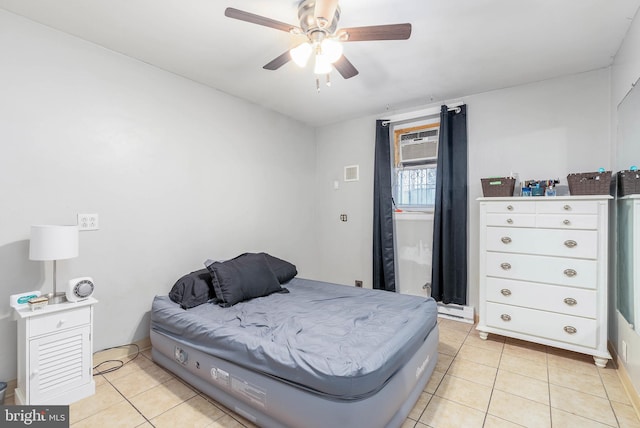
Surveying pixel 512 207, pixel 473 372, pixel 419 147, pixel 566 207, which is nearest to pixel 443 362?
pixel 473 372

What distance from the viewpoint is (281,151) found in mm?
3779

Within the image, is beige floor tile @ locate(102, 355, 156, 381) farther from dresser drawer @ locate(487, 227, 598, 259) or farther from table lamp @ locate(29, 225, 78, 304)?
dresser drawer @ locate(487, 227, 598, 259)

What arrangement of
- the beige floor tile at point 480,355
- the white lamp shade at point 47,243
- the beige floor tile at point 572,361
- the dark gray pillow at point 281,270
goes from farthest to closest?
the dark gray pillow at point 281,270, the beige floor tile at point 480,355, the beige floor tile at point 572,361, the white lamp shade at point 47,243

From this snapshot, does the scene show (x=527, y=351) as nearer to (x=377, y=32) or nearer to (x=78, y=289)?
(x=377, y=32)

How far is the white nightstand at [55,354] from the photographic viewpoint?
167 cm

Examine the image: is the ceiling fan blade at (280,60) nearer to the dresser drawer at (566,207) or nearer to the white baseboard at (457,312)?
the dresser drawer at (566,207)

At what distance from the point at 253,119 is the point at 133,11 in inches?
63.5

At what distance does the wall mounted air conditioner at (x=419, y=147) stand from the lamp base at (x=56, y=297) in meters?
3.46

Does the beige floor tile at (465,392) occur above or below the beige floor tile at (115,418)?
above

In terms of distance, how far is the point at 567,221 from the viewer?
7.67 ft

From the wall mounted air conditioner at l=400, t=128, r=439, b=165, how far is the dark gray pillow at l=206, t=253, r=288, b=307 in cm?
217

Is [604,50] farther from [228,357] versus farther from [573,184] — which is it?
[228,357]

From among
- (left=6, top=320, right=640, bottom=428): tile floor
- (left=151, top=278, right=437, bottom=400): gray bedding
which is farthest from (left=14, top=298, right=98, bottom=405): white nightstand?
(left=151, top=278, right=437, bottom=400): gray bedding

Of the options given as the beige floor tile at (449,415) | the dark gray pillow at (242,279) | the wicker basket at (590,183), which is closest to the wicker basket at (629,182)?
the wicker basket at (590,183)
